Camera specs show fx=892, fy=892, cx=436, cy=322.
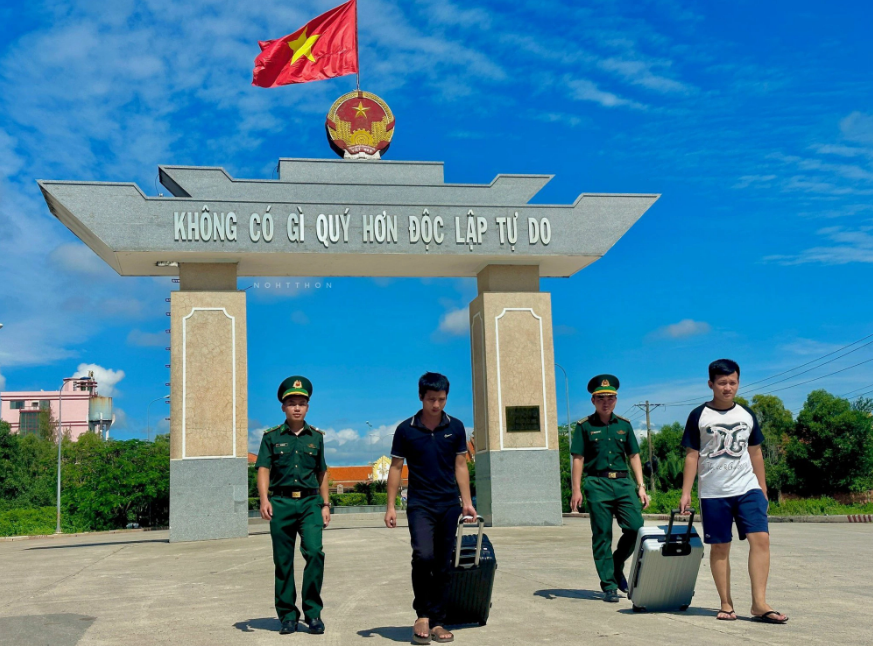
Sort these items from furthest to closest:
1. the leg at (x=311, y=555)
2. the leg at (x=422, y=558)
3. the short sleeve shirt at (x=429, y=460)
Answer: the leg at (x=311, y=555)
the short sleeve shirt at (x=429, y=460)
the leg at (x=422, y=558)

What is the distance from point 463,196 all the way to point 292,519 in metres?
14.9

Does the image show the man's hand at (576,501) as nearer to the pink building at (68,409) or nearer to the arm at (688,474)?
the arm at (688,474)

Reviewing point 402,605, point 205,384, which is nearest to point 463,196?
point 205,384

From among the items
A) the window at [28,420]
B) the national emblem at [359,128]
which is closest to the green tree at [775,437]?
the national emblem at [359,128]

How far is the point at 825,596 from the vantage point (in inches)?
307

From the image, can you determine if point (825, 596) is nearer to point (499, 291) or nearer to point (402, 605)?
point (402, 605)

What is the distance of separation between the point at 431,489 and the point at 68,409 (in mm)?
137134

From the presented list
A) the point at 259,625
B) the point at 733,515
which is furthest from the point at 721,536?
the point at 259,625

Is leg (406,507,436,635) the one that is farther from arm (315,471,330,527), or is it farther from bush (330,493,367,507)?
bush (330,493,367,507)

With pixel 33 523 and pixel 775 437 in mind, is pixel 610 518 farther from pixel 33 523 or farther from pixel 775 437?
pixel 775 437

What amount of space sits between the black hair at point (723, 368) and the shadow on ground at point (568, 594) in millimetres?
2452

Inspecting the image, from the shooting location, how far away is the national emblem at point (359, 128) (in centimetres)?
2202

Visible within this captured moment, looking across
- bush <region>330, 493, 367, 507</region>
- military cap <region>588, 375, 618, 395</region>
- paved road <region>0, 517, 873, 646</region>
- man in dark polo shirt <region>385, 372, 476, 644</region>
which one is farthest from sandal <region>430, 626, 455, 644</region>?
bush <region>330, 493, 367, 507</region>

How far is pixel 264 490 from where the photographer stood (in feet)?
22.5
